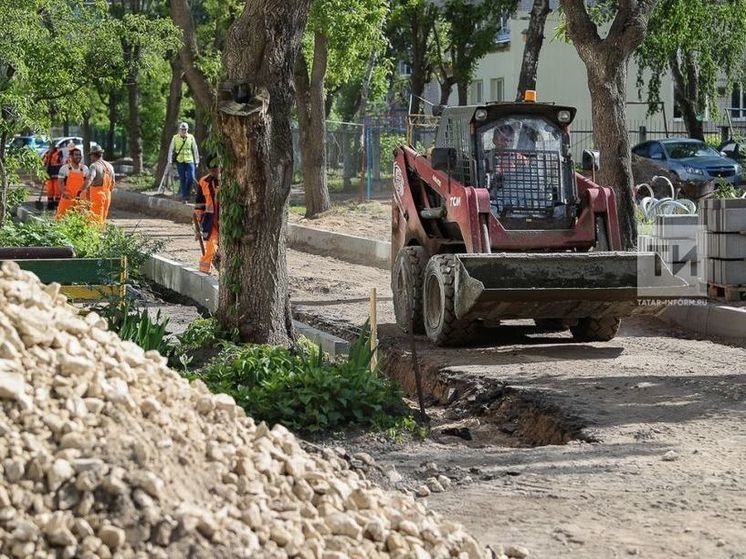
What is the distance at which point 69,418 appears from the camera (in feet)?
18.6

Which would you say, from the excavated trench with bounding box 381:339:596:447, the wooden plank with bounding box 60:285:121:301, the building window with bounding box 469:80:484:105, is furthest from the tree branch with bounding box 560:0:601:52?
the building window with bounding box 469:80:484:105

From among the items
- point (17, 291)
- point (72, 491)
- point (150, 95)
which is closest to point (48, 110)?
point (17, 291)

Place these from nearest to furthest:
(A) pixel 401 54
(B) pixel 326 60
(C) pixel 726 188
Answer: (C) pixel 726 188
(B) pixel 326 60
(A) pixel 401 54

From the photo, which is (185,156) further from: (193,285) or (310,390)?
(310,390)

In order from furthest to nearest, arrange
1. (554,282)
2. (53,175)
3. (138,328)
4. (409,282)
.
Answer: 1. (53,175)
2. (409,282)
3. (554,282)
4. (138,328)

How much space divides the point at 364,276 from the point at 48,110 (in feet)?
16.9

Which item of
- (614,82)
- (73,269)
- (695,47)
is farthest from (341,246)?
(695,47)

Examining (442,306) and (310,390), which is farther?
(442,306)

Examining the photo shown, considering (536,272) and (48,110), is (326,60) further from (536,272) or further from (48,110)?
(536,272)

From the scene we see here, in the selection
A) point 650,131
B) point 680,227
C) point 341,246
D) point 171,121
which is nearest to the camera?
point 680,227

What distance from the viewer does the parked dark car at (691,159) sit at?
32.8 m

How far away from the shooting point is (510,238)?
13617 millimetres

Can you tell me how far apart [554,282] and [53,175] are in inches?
891

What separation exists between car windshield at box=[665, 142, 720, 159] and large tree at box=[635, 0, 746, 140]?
3.10 ft
